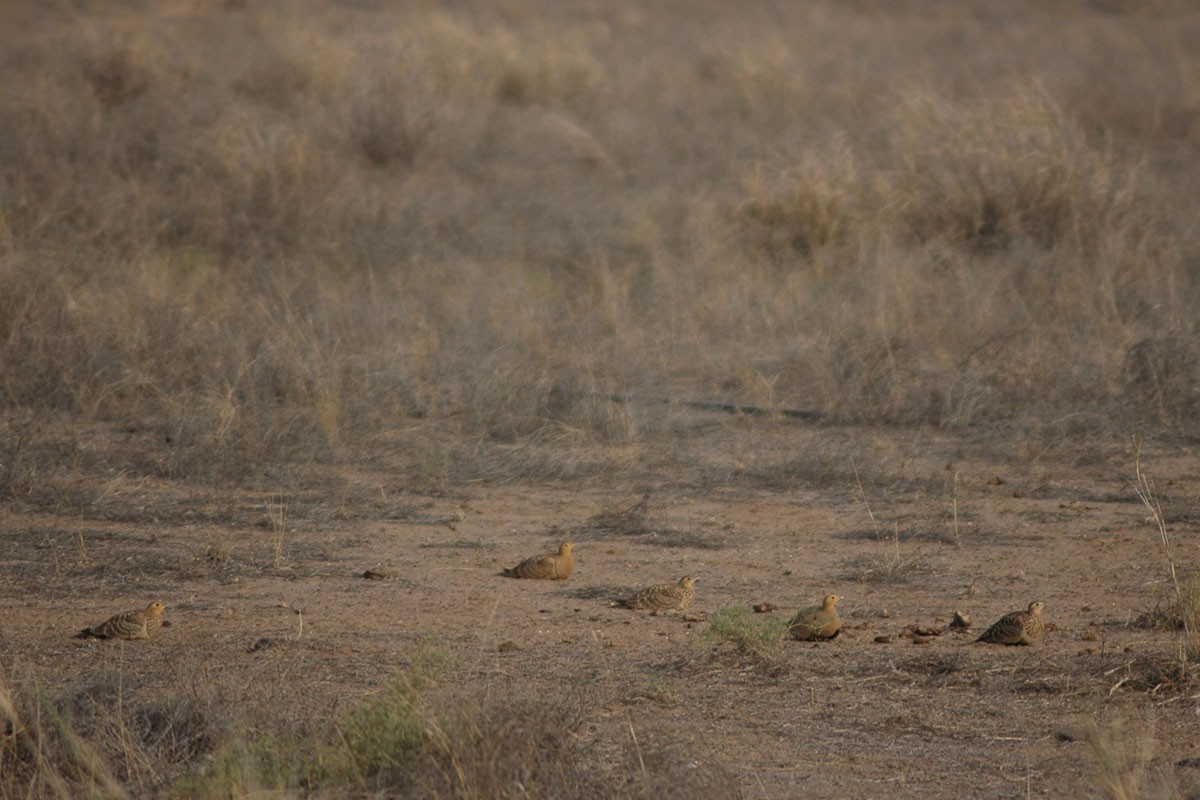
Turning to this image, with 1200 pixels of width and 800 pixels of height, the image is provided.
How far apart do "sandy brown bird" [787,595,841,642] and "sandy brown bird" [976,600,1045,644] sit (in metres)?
0.55

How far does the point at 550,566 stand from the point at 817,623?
1.35 m

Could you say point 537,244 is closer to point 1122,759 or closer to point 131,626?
point 131,626

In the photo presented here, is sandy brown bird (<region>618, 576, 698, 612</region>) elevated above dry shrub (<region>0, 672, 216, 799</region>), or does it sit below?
below

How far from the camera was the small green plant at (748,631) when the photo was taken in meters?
4.73

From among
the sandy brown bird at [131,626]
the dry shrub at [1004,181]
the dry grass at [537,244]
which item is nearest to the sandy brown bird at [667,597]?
the sandy brown bird at [131,626]

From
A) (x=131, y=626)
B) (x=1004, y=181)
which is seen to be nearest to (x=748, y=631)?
(x=131, y=626)

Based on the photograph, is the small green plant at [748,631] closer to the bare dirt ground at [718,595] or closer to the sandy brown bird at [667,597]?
the bare dirt ground at [718,595]

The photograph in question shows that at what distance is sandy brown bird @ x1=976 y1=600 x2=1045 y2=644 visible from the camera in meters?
4.87

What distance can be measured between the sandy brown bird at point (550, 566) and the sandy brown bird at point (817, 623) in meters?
A: 1.17

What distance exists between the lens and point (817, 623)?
16.3ft

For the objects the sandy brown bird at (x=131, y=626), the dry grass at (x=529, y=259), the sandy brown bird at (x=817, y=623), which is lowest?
the dry grass at (x=529, y=259)

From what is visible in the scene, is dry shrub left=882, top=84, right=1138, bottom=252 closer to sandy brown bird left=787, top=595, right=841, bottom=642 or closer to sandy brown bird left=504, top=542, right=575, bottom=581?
sandy brown bird left=504, top=542, right=575, bottom=581

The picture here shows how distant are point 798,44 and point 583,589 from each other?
20.1 meters

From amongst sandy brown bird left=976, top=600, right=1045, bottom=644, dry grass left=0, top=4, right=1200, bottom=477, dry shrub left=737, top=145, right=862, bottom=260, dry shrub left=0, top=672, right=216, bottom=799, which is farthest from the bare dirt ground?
dry shrub left=737, top=145, right=862, bottom=260
